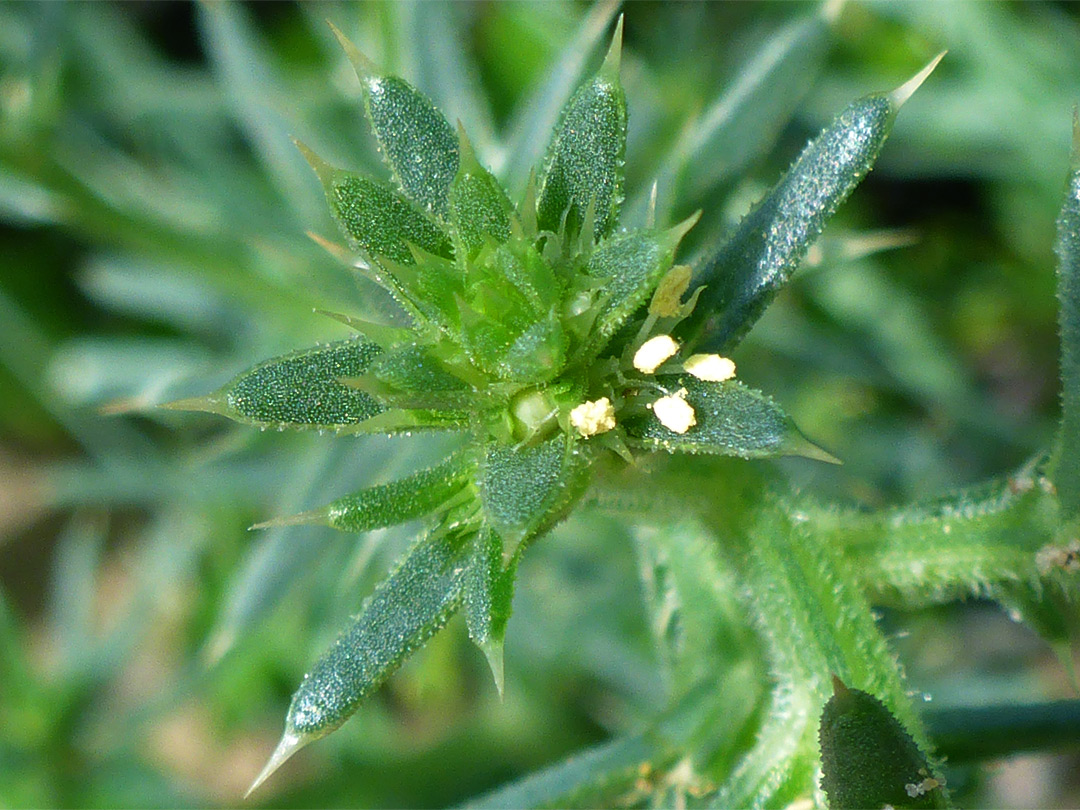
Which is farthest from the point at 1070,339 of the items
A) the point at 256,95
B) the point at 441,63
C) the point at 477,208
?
the point at 256,95

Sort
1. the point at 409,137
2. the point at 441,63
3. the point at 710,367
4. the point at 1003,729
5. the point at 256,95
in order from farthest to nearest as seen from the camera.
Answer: the point at 256,95 → the point at 441,63 → the point at 1003,729 → the point at 409,137 → the point at 710,367

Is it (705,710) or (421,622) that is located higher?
(421,622)

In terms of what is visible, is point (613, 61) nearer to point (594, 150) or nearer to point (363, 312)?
point (594, 150)

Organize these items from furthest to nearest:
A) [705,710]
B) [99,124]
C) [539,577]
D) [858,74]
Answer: [99,124] → [858,74] → [539,577] → [705,710]

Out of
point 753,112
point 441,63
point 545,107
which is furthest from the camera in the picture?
point 441,63

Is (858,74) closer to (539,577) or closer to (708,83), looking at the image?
(708,83)

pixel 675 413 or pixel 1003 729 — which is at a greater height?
pixel 675 413

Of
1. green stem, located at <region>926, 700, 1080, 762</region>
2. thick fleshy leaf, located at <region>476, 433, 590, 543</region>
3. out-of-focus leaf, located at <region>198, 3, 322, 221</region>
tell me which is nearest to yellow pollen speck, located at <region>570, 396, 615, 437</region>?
thick fleshy leaf, located at <region>476, 433, 590, 543</region>

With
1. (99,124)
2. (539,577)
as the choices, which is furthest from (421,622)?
(99,124)
